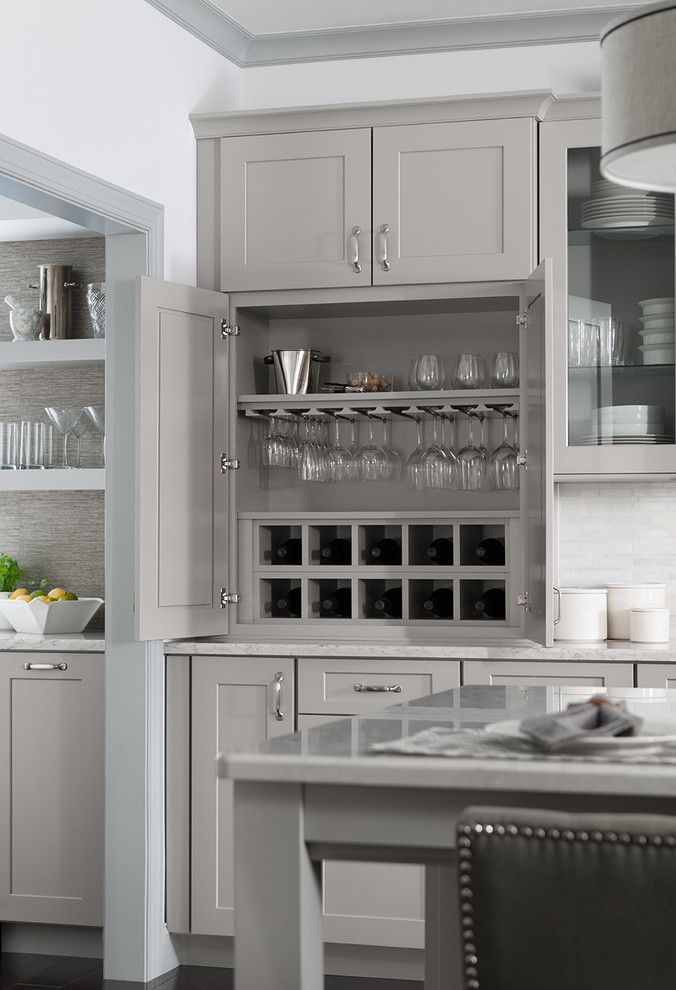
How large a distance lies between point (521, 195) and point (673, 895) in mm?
3047

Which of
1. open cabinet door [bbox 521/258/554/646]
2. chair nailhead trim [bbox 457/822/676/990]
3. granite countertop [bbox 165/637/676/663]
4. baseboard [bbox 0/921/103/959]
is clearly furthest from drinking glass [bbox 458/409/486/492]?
chair nailhead trim [bbox 457/822/676/990]

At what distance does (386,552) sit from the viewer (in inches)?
166

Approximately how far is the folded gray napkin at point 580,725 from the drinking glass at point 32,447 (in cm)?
311

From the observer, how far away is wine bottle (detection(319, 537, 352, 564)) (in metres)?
4.26

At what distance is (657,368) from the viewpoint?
393 centimetres

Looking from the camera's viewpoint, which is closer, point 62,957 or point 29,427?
point 62,957

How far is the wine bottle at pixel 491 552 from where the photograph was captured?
13.5ft

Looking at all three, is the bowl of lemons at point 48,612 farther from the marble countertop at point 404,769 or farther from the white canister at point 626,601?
the marble countertop at point 404,769

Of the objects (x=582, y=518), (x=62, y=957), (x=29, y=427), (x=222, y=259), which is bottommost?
(x=62, y=957)

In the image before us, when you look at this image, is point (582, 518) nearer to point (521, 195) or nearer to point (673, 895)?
point (521, 195)

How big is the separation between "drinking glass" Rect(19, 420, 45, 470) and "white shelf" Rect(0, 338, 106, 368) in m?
0.23

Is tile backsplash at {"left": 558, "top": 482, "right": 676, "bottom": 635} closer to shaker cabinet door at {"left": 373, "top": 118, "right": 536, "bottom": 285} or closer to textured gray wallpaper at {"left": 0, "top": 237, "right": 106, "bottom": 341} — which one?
shaker cabinet door at {"left": 373, "top": 118, "right": 536, "bottom": 285}

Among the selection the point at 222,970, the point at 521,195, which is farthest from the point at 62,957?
the point at 521,195

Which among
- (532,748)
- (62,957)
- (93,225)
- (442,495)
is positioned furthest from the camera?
(442,495)
